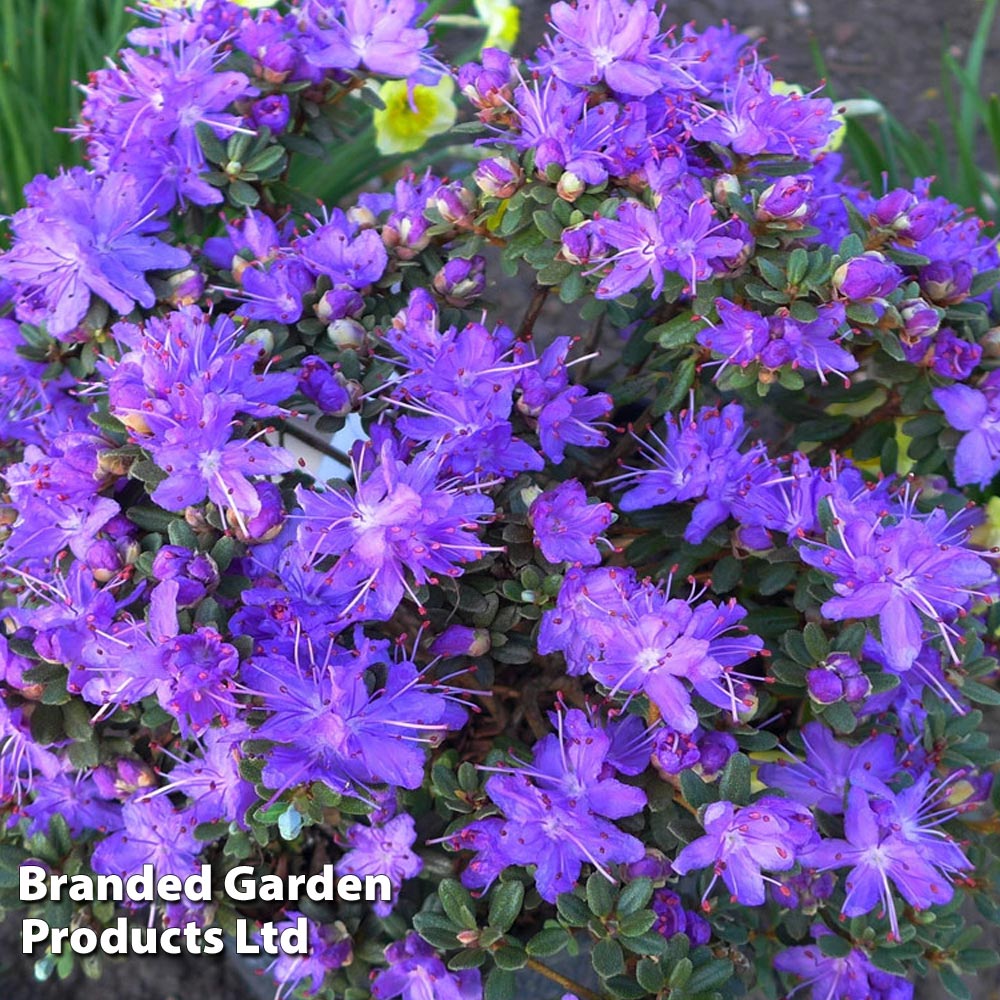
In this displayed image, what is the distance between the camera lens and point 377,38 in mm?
1505

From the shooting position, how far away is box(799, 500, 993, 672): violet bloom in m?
1.15

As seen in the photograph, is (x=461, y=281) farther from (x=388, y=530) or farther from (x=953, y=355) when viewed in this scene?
(x=953, y=355)

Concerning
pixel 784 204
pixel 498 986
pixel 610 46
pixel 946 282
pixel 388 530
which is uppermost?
pixel 610 46

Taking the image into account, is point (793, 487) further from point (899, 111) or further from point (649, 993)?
point (899, 111)

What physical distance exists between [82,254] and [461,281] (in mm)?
451

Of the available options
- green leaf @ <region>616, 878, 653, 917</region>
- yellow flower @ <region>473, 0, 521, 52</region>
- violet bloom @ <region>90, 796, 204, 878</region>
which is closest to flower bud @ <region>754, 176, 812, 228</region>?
green leaf @ <region>616, 878, 653, 917</region>

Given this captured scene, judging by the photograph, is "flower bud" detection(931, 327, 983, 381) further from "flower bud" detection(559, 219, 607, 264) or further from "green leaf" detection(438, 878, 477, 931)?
"green leaf" detection(438, 878, 477, 931)

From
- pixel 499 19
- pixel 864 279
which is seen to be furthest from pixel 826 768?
pixel 499 19

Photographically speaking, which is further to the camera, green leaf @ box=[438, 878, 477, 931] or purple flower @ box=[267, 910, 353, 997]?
purple flower @ box=[267, 910, 353, 997]

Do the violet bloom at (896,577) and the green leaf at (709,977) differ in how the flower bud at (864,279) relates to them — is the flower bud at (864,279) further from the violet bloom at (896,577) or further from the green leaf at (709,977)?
the green leaf at (709,977)

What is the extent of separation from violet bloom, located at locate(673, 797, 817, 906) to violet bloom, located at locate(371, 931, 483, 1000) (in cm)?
29

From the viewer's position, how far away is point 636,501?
1.35 m

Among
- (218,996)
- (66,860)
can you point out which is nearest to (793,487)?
(66,860)

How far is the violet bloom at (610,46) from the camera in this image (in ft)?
4.38
